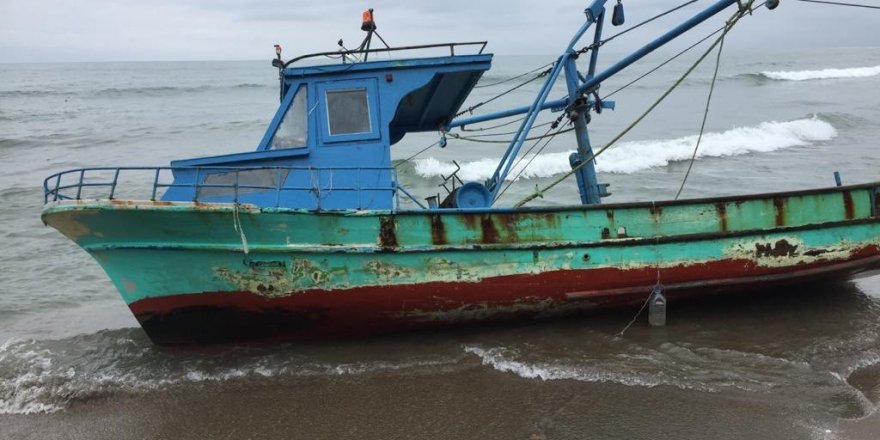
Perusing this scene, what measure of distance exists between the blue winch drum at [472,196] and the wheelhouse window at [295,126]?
68.4 inches

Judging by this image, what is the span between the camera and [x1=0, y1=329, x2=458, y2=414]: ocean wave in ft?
20.2

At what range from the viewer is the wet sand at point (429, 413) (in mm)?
5219

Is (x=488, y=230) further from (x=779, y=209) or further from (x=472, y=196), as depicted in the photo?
(x=779, y=209)

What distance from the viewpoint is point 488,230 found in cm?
652

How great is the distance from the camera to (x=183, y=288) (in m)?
6.32

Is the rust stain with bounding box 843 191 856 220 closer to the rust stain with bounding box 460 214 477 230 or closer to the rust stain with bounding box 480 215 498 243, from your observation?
the rust stain with bounding box 480 215 498 243

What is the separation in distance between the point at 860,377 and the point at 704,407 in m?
1.64

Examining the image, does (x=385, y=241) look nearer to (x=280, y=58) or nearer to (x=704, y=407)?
(x=280, y=58)

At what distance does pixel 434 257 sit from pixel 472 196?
3.24ft

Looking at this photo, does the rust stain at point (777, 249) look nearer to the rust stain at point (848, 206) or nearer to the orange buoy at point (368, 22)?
the rust stain at point (848, 206)

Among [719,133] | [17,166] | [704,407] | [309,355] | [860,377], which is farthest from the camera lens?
[719,133]

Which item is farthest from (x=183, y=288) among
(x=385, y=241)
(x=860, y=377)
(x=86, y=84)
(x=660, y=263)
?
Answer: (x=86, y=84)

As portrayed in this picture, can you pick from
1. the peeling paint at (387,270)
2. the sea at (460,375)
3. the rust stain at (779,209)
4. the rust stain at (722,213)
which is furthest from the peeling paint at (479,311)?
the rust stain at (779,209)

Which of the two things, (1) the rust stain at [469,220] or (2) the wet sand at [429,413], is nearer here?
(2) the wet sand at [429,413]
